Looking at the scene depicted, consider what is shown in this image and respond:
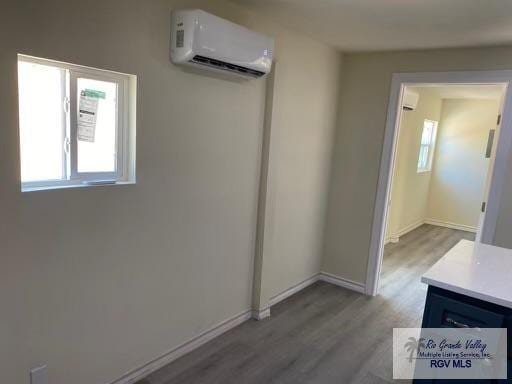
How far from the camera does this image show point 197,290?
8.50ft

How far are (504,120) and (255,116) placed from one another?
2049 millimetres

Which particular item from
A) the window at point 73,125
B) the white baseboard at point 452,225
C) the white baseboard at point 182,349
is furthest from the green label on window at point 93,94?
the white baseboard at point 452,225

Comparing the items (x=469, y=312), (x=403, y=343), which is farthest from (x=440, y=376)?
(x=403, y=343)

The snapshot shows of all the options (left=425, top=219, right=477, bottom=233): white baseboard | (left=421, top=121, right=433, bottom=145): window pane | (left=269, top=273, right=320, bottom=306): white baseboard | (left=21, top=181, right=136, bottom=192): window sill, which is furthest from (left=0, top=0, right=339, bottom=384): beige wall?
(left=425, top=219, right=477, bottom=233): white baseboard

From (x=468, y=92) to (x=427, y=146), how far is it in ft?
4.37

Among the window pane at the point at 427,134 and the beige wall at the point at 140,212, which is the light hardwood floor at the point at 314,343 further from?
the window pane at the point at 427,134

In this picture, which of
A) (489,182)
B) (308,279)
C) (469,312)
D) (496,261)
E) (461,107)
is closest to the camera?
(469,312)

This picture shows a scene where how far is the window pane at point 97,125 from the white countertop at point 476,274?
71.2 inches

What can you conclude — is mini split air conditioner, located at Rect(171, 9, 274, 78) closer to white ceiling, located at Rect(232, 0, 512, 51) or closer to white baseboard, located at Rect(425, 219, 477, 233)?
white ceiling, located at Rect(232, 0, 512, 51)

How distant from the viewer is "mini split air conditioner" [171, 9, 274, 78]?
2.01 metres

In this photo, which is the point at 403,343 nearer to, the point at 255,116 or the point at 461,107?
the point at 255,116

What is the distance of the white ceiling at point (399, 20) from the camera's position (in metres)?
2.17

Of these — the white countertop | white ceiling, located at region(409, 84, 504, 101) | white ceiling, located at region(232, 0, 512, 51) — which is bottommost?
the white countertop

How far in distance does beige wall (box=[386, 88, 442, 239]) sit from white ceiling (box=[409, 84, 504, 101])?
17 cm
